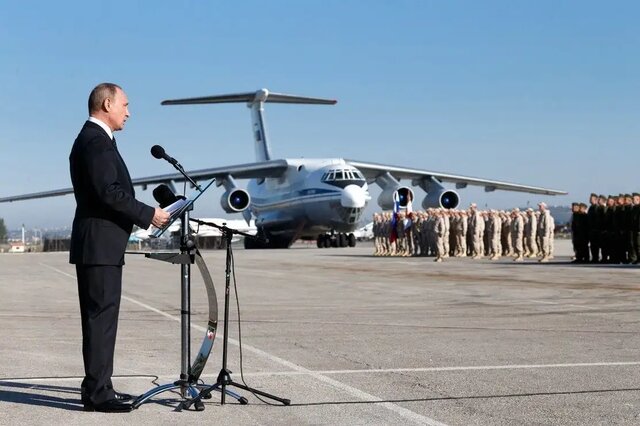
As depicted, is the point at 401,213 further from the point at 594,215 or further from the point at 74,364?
the point at 74,364

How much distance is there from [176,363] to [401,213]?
31.7 m

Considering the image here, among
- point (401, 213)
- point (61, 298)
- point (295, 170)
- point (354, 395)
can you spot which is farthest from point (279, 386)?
point (295, 170)

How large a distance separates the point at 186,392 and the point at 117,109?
1779 millimetres

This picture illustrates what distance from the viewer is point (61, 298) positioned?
51.5 feet

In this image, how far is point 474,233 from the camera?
33.5 m

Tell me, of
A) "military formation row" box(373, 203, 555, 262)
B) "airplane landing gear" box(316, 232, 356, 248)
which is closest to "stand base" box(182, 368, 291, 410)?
"military formation row" box(373, 203, 555, 262)

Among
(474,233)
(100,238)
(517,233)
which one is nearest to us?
(100,238)

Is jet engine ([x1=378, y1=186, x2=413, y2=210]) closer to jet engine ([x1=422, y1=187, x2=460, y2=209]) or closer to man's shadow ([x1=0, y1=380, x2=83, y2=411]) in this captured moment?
jet engine ([x1=422, y1=187, x2=460, y2=209])

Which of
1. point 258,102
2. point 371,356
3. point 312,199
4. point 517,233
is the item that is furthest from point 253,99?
point 371,356

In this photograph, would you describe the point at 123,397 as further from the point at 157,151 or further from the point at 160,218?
the point at 157,151

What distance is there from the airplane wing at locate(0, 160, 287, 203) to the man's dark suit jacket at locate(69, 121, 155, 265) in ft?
123

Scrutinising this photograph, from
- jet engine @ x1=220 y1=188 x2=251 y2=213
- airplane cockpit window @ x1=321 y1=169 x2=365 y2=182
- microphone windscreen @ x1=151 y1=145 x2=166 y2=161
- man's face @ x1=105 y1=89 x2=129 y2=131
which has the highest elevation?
airplane cockpit window @ x1=321 y1=169 x2=365 y2=182

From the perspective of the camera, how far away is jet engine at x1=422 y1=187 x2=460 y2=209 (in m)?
45.4

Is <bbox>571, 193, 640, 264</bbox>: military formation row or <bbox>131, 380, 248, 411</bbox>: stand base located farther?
<bbox>571, 193, 640, 264</bbox>: military formation row
